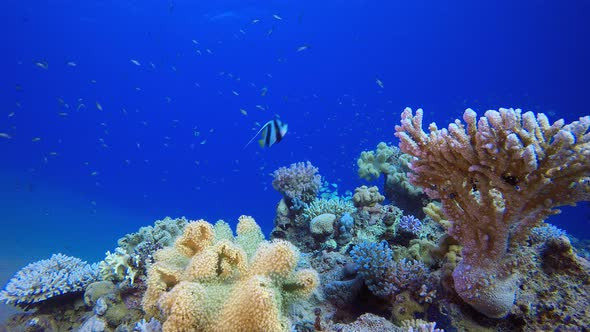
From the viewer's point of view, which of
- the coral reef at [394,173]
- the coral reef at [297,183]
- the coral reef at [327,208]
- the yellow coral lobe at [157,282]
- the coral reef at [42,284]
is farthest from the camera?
the coral reef at [394,173]

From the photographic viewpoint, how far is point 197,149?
348ft

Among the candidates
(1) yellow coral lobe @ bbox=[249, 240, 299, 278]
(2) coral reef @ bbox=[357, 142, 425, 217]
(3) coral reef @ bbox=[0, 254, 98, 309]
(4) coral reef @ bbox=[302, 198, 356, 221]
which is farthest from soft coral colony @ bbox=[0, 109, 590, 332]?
(2) coral reef @ bbox=[357, 142, 425, 217]

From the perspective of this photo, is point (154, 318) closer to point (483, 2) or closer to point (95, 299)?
point (95, 299)

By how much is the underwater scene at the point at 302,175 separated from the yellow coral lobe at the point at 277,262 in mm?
18

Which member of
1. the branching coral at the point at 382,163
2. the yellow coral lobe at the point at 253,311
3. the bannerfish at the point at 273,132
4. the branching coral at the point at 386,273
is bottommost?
the yellow coral lobe at the point at 253,311

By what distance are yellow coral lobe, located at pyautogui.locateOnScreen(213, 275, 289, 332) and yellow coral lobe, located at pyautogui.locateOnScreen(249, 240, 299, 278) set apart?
0.17 metres

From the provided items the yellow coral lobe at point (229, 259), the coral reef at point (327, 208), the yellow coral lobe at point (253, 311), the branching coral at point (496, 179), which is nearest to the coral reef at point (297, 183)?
the coral reef at point (327, 208)

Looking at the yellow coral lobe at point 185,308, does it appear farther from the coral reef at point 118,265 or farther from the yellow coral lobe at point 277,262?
the coral reef at point 118,265

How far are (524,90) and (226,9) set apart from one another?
257 ft

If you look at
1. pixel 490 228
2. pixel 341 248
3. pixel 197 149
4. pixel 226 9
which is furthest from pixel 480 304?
pixel 197 149

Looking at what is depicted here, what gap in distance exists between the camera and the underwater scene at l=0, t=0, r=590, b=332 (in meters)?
2.73

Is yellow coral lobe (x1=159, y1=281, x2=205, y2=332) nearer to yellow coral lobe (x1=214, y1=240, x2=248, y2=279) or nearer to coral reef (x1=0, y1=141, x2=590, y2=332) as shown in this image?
coral reef (x1=0, y1=141, x2=590, y2=332)

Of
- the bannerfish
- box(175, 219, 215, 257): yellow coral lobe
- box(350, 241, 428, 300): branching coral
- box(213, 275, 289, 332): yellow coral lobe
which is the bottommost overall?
box(213, 275, 289, 332): yellow coral lobe

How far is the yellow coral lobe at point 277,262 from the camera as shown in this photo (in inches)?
103
